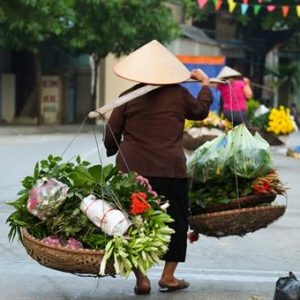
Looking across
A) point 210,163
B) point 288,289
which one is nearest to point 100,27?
point 210,163

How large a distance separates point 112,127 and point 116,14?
17895 millimetres

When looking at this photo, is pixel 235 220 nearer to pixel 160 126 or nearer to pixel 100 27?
pixel 160 126

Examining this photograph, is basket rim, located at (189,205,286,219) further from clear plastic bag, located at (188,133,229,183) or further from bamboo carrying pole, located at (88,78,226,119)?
bamboo carrying pole, located at (88,78,226,119)

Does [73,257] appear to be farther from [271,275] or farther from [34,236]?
[271,275]

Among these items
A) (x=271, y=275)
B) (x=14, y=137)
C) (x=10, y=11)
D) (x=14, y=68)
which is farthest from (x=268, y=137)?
(x=14, y=68)

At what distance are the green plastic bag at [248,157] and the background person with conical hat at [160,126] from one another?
43 cm

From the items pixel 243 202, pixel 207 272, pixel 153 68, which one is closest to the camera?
pixel 153 68

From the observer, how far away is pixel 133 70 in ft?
15.9

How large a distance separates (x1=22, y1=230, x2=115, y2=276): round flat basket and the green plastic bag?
1.40 m

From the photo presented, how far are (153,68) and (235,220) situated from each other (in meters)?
1.16

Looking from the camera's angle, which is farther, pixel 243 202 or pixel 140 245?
pixel 243 202

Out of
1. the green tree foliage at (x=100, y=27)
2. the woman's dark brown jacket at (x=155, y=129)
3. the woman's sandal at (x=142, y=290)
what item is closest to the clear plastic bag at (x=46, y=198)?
the woman's dark brown jacket at (x=155, y=129)

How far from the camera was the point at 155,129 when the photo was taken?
190 inches

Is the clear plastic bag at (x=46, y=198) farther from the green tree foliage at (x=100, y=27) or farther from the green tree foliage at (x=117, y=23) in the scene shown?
the green tree foliage at (x=117, y=23)
